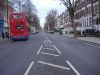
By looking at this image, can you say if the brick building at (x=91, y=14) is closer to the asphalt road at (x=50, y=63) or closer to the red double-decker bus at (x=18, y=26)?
the red double-decker bus at (x=18, y=26)

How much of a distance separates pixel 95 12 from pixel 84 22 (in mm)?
12376

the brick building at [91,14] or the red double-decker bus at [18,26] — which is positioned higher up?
the brick building at [91,14]

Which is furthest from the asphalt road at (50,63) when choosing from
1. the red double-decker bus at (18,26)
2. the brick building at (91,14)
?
the brick building at (91,14)

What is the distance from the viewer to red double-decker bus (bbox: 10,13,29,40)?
3516 cm

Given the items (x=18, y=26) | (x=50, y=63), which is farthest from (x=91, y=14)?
(x=50, y=63)

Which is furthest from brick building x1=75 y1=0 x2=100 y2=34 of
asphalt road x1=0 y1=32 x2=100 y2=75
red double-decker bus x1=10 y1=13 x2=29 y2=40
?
asphalt road x1=0 y1=32 x2=100 y2=75

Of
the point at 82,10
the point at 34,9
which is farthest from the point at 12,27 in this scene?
the point at 34,9

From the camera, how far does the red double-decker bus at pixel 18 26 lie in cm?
3516

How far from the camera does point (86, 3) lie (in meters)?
65.9

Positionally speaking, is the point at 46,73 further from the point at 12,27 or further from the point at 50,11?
the point at 50,11

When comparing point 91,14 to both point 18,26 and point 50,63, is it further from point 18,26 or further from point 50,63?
point 50,63

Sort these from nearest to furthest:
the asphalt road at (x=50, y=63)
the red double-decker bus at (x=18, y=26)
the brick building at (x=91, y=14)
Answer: the asphalt road at (x=50, y=63) < the red double-decker bus at (x=18, y=26) < the brick building at (x=91, y=14)

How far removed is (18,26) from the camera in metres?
35.8

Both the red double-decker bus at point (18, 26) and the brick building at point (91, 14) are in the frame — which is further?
the brick building at point (91, 14)
